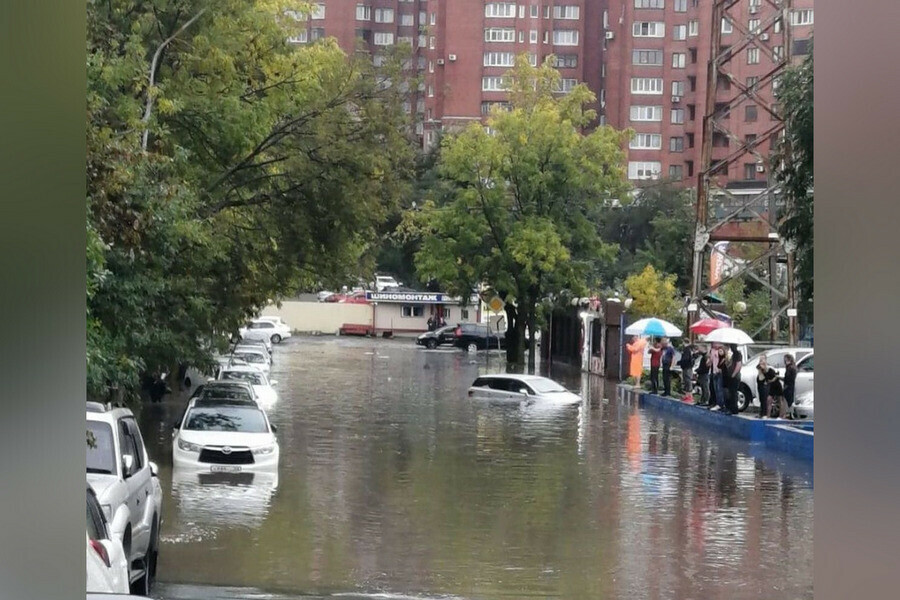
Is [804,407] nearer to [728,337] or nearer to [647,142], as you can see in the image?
[728,337]

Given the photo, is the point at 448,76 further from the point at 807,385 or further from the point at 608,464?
the point at 608,464

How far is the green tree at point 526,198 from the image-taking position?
2346 inches

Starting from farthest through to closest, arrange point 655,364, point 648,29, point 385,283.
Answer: point 385,283 → point 648,29 → point 655,364

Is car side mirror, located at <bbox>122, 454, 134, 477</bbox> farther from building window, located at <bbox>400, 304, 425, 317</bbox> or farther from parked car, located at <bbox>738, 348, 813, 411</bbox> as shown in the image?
building window, located at <bbox>400, 304, 425, 317</bbox>

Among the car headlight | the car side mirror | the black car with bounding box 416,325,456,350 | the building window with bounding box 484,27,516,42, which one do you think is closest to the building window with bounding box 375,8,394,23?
the building window with bounding box 484,27,516,42

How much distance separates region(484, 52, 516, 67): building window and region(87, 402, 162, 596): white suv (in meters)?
82.5

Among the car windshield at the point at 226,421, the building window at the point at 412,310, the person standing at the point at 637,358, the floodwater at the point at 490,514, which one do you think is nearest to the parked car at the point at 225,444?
the car windshield at the point at 226,421

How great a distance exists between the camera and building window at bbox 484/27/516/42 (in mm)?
93188

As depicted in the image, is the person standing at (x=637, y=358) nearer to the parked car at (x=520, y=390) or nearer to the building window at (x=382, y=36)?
the parked car at (x=520, y=390)

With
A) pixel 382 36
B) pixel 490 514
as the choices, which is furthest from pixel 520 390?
pixel 382 36

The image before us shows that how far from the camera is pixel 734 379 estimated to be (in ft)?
99.1

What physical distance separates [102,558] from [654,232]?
69557mm
